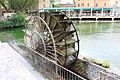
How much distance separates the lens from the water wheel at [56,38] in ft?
31.7

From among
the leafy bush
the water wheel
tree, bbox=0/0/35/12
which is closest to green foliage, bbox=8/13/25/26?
the leafy bush

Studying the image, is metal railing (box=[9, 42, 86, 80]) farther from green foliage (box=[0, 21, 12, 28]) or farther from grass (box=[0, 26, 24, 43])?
green foliage (box=[0, 21, 12, 28])

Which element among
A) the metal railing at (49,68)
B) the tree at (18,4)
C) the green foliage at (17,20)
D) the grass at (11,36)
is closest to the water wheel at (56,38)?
the metal railing at (49,68)

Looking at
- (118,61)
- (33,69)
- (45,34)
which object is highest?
(45,34)

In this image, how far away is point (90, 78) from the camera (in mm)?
9023

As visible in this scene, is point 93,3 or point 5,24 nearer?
point 5,24

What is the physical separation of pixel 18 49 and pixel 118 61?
6413 mm

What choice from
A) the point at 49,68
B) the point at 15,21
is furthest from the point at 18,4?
the point at 49,68

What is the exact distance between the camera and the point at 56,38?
10.0m

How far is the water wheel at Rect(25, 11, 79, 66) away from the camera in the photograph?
9.67 metres

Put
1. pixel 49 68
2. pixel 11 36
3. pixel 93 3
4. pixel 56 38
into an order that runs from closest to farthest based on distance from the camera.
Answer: pixel 49 68
pixel 56 38
pixel 11 36
pixel 93 3

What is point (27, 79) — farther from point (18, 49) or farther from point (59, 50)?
point (18, 49)

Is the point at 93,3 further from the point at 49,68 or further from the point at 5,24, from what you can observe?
the point at 49,68

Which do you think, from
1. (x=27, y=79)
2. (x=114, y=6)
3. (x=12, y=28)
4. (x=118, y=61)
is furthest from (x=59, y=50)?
(x=114, y=6)
